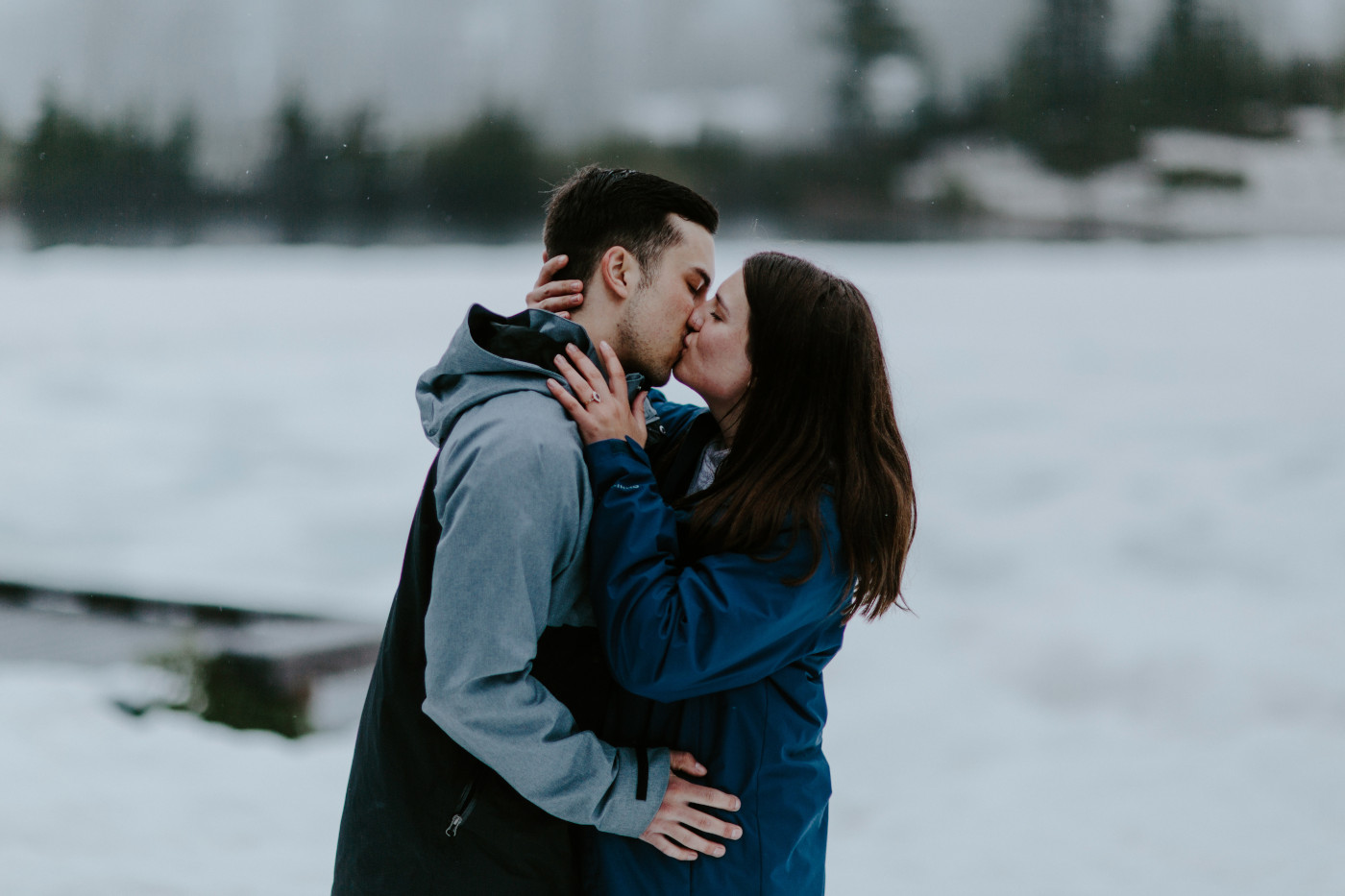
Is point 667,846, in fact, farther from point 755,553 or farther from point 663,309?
point 663,309

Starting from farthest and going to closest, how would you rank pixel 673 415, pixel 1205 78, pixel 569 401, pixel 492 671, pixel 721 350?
pixel 1205 78 → pixel 673 415 → pixel 721 350 → pixel 569 401 → pixel 492 671

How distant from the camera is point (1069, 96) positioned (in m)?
2.65

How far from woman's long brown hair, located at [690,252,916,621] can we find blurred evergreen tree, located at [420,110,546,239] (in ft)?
5.32

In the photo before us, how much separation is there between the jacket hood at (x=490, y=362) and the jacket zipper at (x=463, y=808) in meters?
0.37

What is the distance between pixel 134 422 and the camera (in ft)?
19.2

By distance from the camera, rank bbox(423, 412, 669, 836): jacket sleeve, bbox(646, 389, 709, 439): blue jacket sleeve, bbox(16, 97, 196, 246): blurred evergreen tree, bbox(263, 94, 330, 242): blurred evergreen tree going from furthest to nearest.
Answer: bbox(263, 94, 330, 242): blurred evergreen tree, bbox(16, 97, 196, 246): blurred evergreen tree, bbox(646, 389, 709, 439): blue jacket sleeve, bbox(423, 412, 669, 836): jacket sleeve

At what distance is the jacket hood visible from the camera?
108 centimetres

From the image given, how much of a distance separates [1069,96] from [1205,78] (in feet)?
1.03

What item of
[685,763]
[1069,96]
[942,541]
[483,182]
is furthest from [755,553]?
[942,541]

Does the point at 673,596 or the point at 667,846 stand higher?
the point at 673,596

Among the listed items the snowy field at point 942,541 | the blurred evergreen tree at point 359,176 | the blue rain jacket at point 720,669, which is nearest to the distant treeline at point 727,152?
the blurred evergreen tree at point 359,176

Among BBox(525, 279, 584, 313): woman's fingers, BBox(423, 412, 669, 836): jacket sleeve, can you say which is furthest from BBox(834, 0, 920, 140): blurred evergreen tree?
BBox(423, 412, 669, 836): jacket sleeve

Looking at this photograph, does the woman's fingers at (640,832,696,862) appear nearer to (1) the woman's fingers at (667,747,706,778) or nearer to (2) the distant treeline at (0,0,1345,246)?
(1) the woman's fingers at (667,747,706,778)

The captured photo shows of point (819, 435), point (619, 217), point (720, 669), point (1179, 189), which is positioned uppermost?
point (1179, 189)
